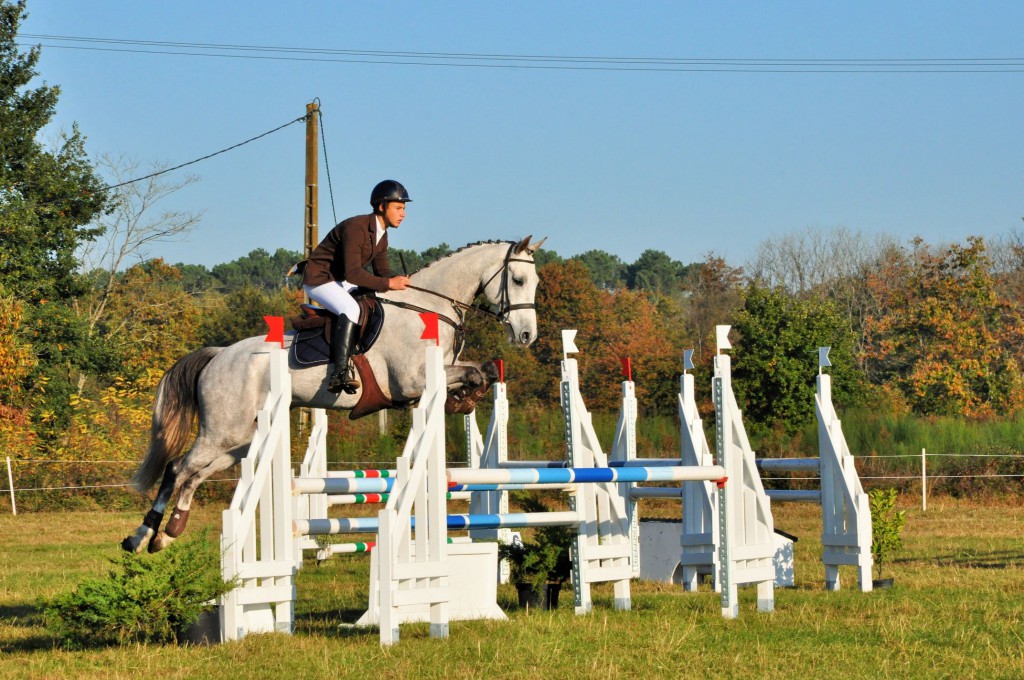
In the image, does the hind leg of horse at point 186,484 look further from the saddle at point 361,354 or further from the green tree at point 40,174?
the green tree at point 40,174

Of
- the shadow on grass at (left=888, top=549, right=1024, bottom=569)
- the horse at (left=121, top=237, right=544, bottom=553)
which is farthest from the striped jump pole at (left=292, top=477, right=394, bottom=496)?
the shadow on grass at (left=888, top=549, right=1024, bottom=569)

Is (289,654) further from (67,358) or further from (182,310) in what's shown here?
(182,310)

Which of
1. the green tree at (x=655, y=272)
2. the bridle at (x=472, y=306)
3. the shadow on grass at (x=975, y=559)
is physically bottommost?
the shadow on grass at (x=975, y=559)

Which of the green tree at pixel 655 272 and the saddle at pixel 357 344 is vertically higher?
the green tree at pixel 655 272

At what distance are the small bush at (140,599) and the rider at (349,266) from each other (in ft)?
6.89

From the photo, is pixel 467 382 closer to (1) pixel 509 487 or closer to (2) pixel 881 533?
(1) pixel 509 487

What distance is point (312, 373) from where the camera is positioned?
7.96 m

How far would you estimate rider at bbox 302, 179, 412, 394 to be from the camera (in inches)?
305

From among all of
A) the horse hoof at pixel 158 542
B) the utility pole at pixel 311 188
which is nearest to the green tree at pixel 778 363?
the utility pole at pixel 311 188

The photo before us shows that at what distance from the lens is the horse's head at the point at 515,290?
8.29 metres

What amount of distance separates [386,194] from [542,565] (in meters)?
2.61

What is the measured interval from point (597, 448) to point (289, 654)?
2.41 m

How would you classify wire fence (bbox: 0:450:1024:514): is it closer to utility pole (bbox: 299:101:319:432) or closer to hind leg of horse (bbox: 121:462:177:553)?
utility pole (bbox: 299:101:319:432)

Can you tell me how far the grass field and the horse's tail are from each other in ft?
3.90
